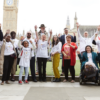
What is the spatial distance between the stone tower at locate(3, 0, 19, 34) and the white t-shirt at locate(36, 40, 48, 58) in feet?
234

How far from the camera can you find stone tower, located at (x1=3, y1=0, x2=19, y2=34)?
74625mm

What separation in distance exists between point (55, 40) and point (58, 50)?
388mm

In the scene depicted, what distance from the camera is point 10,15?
252 feet

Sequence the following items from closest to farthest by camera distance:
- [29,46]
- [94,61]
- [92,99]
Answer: [92,99] < [94,61] < [29,46]

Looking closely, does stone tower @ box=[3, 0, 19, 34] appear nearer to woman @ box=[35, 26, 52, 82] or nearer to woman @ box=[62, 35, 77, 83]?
woman @ box=[35, 26, 52, 82]

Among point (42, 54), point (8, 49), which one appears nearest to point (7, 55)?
point (8, 49)

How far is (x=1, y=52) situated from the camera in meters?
4.96

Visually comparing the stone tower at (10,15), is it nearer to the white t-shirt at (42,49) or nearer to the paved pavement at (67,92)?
the white t-shirt at (42,49)

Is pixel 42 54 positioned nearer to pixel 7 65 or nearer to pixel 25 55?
pixel 25 55

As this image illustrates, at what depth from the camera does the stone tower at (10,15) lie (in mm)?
74625

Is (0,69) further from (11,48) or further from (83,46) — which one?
(83,46)

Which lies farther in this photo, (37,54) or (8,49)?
(37,54)

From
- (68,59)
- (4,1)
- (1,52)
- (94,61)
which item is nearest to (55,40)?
(68,59)

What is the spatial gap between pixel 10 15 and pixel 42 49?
75912 mm
